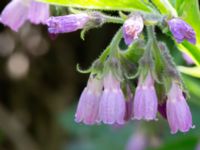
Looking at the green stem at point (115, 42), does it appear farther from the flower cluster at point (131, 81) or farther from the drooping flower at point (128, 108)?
the drooping flower at point (128, 108)

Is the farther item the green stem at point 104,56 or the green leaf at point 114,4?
the green stem at point 104,56

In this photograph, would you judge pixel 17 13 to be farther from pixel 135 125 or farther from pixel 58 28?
pixel 135 125

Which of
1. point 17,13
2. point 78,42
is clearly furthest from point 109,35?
point 17,13

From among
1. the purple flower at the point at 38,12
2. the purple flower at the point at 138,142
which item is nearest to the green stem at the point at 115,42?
the purple flower at the point at 38,12

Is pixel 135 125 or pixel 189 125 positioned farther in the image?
pixel 135 125

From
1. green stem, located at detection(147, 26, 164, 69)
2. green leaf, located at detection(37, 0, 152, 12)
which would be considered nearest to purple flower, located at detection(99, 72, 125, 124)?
green stem, located at detection(147, 26, 164, 69)

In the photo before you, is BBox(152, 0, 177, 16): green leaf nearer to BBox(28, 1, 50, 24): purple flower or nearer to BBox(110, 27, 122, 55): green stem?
BBox(110, 27, 122, 55): green stem
